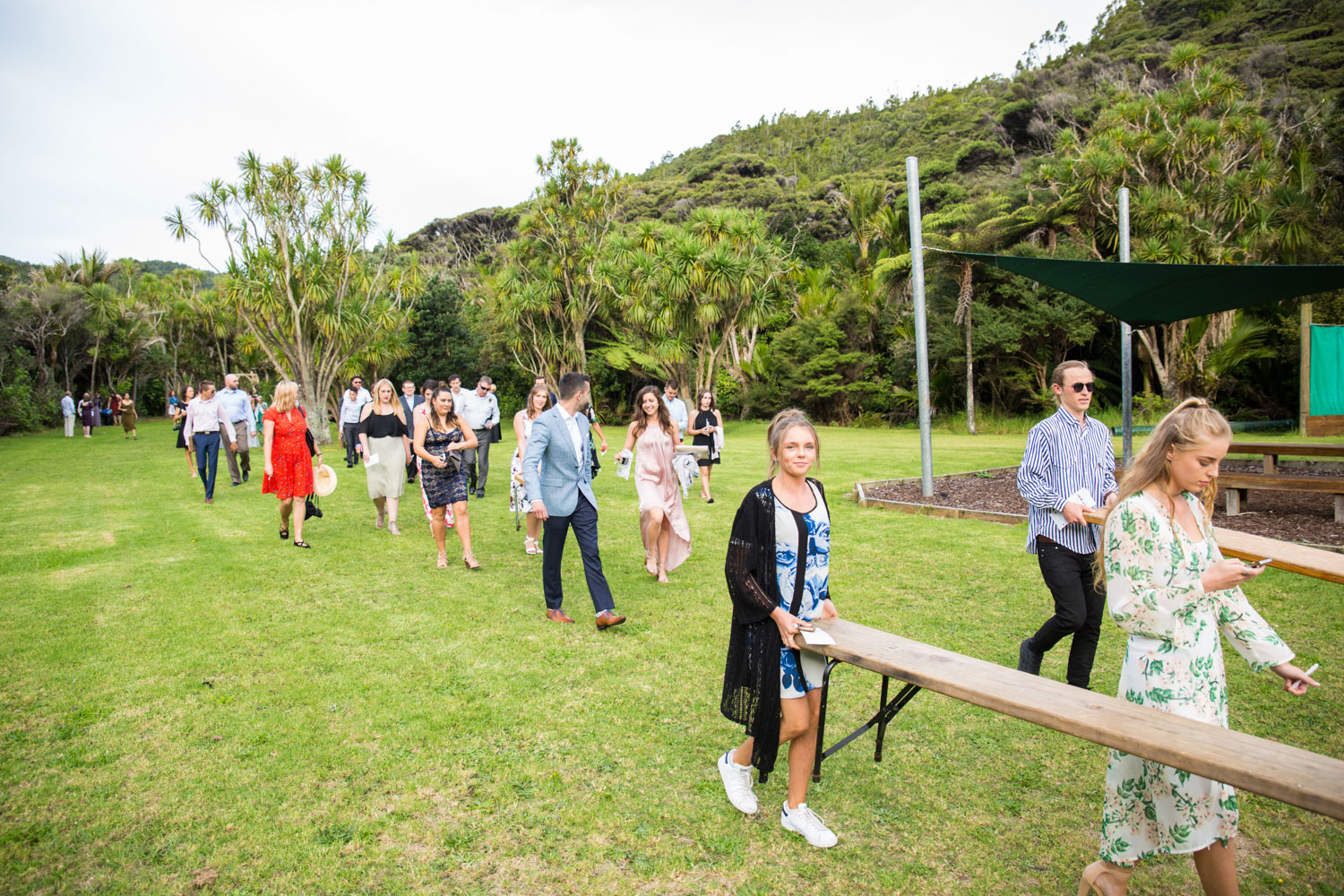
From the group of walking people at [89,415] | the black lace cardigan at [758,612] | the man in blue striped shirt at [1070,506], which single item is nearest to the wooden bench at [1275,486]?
the man in blue striped shirt at [1070,506]

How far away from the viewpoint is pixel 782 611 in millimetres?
2797

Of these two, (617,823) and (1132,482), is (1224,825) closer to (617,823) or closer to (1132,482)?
(1132,482)

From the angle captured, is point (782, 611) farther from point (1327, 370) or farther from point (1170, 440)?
point (1327, 370)

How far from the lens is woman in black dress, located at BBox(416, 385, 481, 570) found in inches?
290

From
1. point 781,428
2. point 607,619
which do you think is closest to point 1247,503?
point 607,619

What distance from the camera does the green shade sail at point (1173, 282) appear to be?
7.10m

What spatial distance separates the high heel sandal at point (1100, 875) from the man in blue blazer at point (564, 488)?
347 centimetres

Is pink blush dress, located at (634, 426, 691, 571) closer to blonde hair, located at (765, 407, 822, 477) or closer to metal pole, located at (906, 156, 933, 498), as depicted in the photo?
blonde hair, located at (765, 407, 822, 477)

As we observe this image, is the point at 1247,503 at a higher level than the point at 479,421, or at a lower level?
lower

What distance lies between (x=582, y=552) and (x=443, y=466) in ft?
8.25

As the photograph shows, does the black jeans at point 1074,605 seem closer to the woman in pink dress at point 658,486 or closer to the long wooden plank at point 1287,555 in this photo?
the long wooden plank at point 1287,555

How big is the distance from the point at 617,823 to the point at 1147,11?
7698 cm

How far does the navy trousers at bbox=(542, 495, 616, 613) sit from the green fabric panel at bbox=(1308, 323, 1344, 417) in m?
13.4

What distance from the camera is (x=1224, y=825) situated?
2174 millimetres
